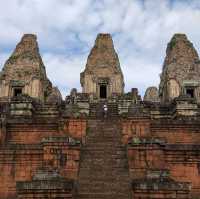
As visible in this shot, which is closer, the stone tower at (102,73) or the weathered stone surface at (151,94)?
the stone tower at (102,73)

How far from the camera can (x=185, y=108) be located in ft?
62.3

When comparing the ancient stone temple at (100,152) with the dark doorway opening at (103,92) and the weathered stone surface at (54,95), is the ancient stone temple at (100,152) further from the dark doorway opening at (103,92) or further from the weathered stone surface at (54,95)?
the dark doorway opening at (103,92)

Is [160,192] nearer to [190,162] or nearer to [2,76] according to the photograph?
[190,162]

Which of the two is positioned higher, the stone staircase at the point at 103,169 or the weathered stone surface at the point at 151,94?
the weathered stone surface at the point at 151,94

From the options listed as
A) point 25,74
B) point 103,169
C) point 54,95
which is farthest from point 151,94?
point 103,169

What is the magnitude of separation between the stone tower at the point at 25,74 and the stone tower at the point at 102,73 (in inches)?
105

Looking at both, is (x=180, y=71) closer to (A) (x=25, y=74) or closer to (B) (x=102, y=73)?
(B) (x=102, y=73)

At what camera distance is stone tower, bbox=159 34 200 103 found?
2667cm

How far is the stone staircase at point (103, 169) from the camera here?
973cm

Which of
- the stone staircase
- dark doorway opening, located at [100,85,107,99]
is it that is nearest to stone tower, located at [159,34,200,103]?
dark doorway opening, located at [100,85,107,99]

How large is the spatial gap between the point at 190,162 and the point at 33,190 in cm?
470

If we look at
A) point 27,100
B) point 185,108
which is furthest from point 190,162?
point 27,100

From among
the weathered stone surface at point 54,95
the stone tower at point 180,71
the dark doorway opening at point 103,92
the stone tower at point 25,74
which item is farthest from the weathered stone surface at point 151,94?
the stone tower at point 25,74

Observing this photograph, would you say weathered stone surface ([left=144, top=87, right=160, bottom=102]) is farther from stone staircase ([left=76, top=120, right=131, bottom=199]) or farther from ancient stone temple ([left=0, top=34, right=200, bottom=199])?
stone staircase ([left=76, top=120, right=131, bottom=199])
